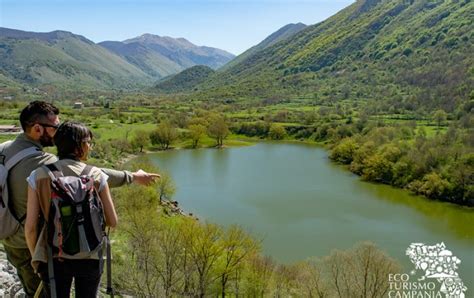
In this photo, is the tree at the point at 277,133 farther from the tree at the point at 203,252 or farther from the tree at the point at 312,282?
the tree at the point at 203,252

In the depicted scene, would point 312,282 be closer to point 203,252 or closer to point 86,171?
point 203,252

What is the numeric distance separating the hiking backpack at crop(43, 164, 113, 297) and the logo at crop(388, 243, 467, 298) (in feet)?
46.4

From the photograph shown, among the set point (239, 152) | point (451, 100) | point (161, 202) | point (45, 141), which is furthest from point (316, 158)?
point (45, 141)

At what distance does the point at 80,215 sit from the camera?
2977 mm

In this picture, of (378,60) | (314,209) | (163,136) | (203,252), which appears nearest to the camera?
(203,252)

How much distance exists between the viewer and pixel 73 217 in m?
2.96

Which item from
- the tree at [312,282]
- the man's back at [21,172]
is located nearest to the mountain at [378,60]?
the tree at [312,282]

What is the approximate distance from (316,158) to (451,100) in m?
35.3

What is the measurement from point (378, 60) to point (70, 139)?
132727 millimetres

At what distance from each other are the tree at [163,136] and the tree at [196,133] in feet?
10.6

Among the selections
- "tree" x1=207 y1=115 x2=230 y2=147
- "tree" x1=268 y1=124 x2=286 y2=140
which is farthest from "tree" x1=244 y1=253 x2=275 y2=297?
"tree" x1=268 y1=124 x2=286 y2=140

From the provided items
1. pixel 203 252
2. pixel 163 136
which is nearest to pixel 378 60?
pixel 163 136

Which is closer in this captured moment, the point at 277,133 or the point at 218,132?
the point at 218,132

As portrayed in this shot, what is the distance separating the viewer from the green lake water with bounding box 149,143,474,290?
918 inches
